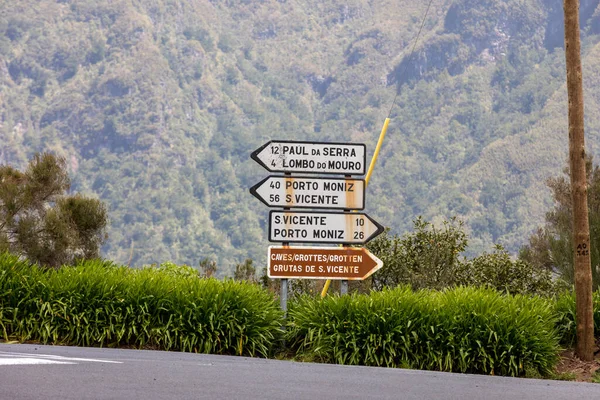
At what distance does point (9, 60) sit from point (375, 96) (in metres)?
72.8

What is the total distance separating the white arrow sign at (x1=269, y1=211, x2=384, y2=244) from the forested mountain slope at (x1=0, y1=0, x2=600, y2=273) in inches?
3937

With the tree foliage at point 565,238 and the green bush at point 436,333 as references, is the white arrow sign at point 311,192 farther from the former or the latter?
the tree foliage at point 565,238

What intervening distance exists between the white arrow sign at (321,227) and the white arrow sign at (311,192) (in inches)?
5.2

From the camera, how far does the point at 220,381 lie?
25.3ft

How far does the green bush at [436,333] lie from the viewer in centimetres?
1102

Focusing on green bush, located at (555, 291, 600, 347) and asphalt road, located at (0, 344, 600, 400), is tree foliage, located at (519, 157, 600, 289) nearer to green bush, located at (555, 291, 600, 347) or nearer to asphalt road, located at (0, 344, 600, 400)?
green bush, located at (555, 291, 600, 347)

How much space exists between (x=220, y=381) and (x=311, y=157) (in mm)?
5347

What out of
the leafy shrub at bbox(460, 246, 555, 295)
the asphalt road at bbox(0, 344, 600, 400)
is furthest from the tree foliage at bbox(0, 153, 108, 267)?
the asphalt road at bbox(0, 344, 600, 400)

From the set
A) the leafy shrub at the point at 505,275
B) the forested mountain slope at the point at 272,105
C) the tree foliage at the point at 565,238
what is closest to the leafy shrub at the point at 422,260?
the leafy shrub at the point at 505,275

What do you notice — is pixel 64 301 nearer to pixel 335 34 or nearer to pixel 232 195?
pixel 232 195

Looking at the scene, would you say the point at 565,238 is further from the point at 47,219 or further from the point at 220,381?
the point at 220,381

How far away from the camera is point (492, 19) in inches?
7224

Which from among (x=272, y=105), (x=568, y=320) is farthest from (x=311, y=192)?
(x=272, y=105)

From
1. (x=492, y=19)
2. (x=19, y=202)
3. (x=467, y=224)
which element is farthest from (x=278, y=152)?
(x=492, y=19)
